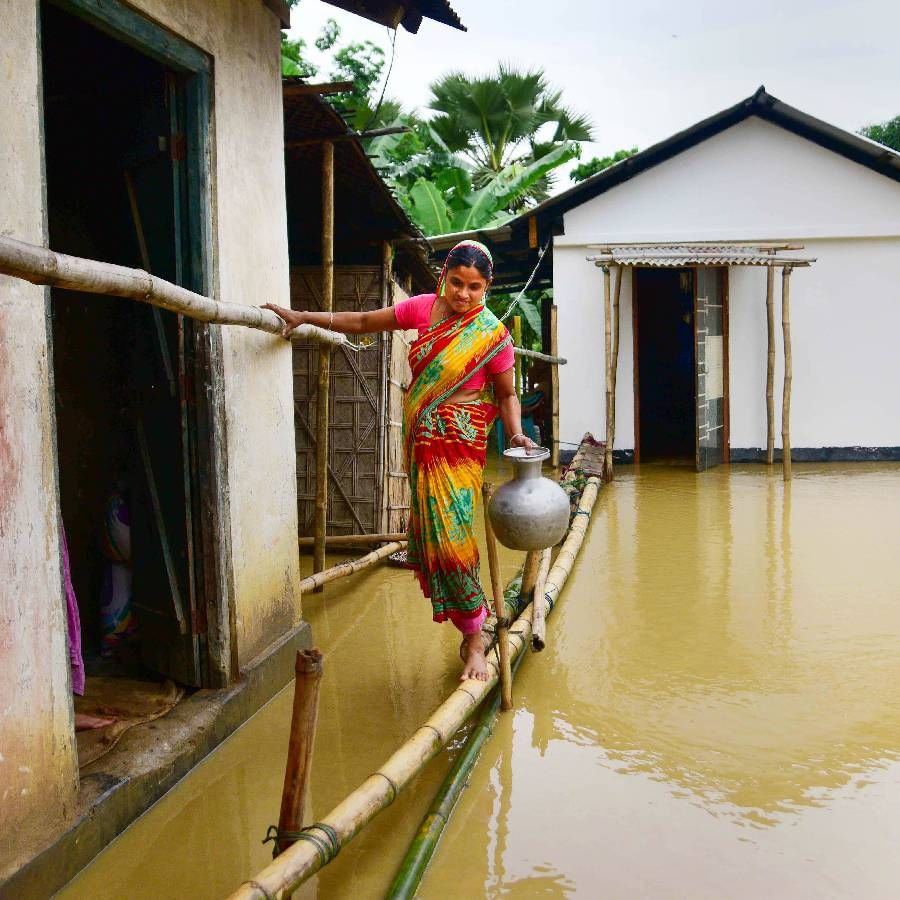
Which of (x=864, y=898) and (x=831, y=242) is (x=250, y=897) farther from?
(x=831, y=242)

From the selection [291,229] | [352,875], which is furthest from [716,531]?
[352,875]

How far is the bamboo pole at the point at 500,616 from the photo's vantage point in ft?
11.5

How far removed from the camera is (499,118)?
2259 cm

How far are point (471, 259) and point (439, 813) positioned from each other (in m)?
1.95

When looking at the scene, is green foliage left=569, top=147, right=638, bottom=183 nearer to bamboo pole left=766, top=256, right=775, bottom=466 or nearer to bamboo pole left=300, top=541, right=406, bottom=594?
bamboo pole left=766, top=256, right=775, bottom=466

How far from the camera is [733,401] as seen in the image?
37.3ft

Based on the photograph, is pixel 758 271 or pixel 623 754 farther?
pixel 758 271

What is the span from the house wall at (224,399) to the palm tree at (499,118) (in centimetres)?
1921

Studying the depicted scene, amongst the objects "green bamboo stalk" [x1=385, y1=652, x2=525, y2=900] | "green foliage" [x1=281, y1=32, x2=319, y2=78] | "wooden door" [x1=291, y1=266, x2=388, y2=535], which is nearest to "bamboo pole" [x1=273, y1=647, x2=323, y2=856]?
"green bamboo stalk" [x1=385, y1=652, x2=525, y2=900]

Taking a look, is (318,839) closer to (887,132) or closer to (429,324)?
(429,324)

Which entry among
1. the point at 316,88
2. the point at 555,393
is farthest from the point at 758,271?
the point at 316,88

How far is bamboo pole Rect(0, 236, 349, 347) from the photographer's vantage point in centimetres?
202

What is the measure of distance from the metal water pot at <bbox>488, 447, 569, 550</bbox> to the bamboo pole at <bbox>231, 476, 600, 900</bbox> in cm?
59

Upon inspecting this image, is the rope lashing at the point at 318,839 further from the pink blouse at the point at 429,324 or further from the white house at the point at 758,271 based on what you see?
the white house at the point at 758,271
